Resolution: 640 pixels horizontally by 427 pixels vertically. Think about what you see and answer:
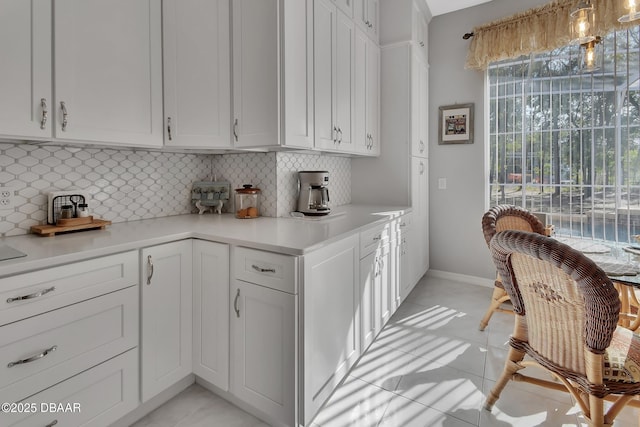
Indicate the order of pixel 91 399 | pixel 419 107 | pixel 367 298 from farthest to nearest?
pixel 419 107 → pixel 367 298 → pixel 91 399

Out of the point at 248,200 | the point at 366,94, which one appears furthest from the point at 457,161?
the point at 248,200

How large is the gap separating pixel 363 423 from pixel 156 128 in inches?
78.3

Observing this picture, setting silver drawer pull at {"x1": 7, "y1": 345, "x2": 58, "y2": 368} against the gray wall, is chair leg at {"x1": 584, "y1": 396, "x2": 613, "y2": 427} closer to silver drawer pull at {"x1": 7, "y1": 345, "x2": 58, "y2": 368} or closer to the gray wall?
silver drawer pull at {"x1": 7, "y1": 345, "x2": 58, "y2": 368}

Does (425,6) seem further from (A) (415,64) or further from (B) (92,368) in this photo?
(B) (92,368)

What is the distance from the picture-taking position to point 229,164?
2588mm

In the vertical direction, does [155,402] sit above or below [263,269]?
below

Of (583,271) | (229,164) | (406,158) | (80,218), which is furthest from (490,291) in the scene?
(80,218)

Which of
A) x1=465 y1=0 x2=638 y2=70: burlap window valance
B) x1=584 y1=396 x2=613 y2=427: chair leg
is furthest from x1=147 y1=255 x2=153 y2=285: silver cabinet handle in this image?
x1=465 y1=0 x2=638 y2=70: burlap window valance

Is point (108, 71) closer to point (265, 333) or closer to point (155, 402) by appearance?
point (265, 333)

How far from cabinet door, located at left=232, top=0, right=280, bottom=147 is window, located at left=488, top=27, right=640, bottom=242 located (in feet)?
8.57

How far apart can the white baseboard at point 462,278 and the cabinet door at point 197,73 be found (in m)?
2.88

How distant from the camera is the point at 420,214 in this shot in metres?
3.42

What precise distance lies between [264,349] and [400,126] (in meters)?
2.42

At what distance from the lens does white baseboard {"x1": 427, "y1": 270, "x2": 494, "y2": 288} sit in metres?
3.55
